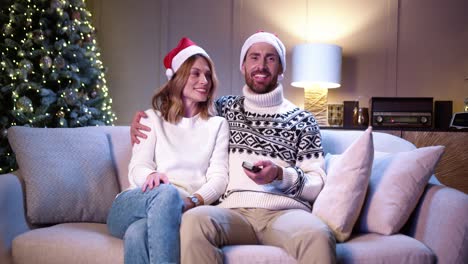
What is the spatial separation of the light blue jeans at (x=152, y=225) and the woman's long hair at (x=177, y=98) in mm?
464

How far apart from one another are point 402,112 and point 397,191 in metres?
1.79

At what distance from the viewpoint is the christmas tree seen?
11.2ft

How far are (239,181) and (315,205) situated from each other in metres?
0.33

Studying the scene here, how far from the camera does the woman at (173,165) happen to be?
151 centimetres

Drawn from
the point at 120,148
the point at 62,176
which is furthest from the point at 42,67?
the point at 62,176

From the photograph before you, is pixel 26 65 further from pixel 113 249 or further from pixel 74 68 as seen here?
pixel 113 249

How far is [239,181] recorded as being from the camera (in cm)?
190

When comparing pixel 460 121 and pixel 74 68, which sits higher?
pixel 74 68

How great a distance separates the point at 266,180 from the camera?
5.55ft

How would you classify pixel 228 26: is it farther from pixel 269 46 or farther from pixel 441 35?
pixel 269 46

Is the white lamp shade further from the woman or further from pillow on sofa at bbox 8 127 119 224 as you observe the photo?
pillow on sofa at bbox 8 127 119 224

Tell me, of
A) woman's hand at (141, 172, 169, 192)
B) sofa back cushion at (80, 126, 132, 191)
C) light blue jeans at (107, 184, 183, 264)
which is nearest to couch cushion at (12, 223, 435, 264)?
light blue jeans at (107, 184, 183, 264)

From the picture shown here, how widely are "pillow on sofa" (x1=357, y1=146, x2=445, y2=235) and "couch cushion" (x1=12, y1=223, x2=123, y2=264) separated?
0.96 meters

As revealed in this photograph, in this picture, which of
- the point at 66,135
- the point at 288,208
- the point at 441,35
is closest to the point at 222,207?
the point at 288,208
